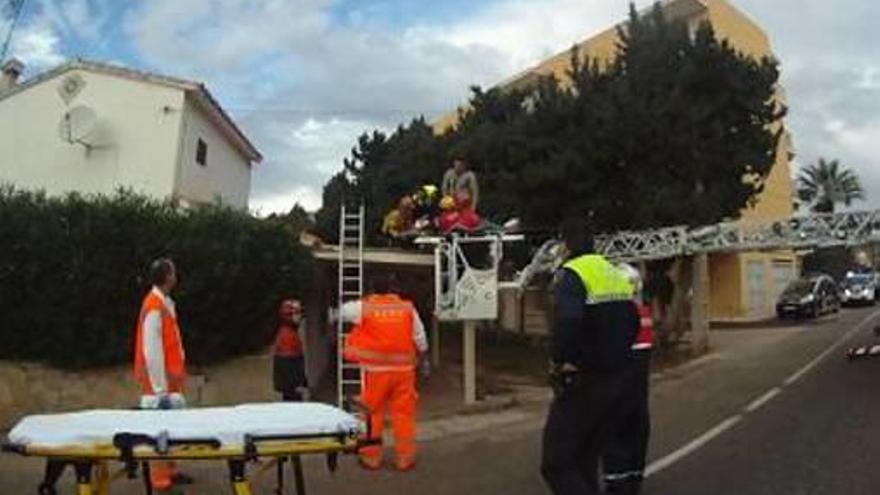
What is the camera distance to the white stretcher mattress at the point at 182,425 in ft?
25.9

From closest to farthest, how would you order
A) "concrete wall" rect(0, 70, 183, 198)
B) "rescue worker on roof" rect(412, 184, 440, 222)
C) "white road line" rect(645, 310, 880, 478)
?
"white road line" rect(645, 310, 880, 478) → "rescue worker on roof" rect(412, 184, 440, 222) → "concrete wall" rect(0, 70, 183, 198)

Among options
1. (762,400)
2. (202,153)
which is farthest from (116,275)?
(202,153)

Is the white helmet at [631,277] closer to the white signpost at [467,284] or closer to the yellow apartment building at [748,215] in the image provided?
the white signpost at [467,284]

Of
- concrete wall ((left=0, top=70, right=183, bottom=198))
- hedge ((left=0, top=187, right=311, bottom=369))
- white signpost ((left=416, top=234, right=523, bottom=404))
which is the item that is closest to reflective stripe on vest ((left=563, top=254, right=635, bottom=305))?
hedge ((left=0, top=187, right=311, bottom=369))

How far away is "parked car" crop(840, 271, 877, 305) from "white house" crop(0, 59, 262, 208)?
44122mm

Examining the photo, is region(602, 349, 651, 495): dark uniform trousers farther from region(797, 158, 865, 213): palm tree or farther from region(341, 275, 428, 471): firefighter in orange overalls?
region(797, 158, 865, 213): palm tree

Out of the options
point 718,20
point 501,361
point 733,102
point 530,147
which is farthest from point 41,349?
point 718,20

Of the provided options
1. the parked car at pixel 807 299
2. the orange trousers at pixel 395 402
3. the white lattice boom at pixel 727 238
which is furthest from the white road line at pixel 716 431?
the parked car at pixel 807 299

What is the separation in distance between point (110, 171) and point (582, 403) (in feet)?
75.4

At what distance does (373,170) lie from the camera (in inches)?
2137

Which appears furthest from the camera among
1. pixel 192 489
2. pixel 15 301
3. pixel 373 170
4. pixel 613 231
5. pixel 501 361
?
pixel 373 170

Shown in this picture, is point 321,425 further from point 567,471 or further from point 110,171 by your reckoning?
point 110,171

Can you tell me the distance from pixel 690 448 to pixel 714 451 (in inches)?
16.7

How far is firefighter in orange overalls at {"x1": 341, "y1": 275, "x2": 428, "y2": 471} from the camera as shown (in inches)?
521
